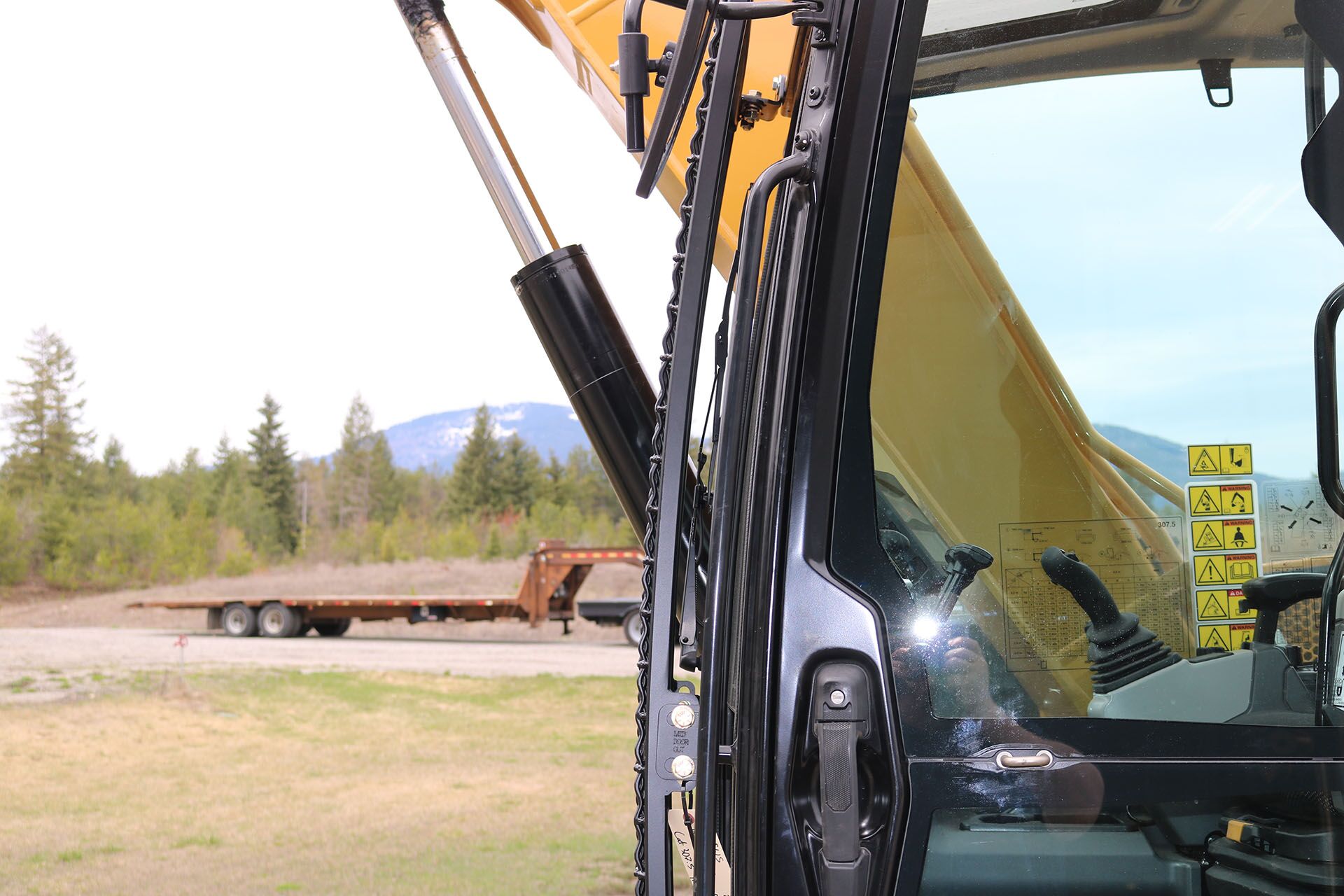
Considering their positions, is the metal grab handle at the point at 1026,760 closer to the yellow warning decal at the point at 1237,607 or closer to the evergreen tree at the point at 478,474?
the yellow warning decal at the point at 1237,607

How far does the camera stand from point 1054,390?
4.31ft

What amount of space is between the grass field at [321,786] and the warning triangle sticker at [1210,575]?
5.18 meters

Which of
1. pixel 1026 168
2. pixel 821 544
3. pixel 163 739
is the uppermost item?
pixel 1026 168

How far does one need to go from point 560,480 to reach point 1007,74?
52198mm

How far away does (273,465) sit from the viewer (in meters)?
57.1

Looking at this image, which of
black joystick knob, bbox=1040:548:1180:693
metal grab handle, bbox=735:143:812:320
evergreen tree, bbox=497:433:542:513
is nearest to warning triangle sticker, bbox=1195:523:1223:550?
black joystick knob, bbox=1040:548:1180:693

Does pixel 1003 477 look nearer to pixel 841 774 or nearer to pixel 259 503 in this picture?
pixel 841 774

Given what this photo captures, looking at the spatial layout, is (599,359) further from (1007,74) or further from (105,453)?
(105,453)

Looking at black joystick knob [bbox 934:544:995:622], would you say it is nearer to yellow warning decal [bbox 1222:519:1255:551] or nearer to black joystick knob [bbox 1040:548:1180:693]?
black joystick knob [bbox 1040:548:1180:693]

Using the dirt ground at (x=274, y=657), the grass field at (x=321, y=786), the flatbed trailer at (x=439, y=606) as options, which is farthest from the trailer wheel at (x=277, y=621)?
the grass field at (x=321, y=786)

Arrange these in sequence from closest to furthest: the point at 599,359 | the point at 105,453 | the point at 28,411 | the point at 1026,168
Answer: the point at 1026,168
the point at 599,359
the point at 28,411
the point at 105,453

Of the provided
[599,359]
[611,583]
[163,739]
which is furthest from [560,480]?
[599,359]

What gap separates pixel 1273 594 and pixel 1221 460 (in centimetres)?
17

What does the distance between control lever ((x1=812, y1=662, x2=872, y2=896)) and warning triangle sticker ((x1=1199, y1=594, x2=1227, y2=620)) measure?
410 mm
